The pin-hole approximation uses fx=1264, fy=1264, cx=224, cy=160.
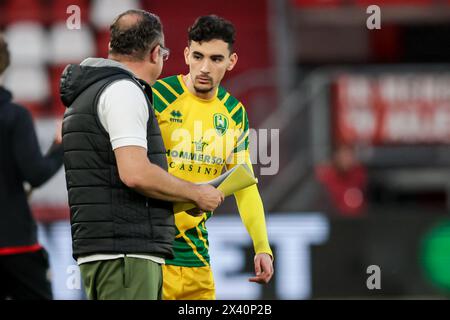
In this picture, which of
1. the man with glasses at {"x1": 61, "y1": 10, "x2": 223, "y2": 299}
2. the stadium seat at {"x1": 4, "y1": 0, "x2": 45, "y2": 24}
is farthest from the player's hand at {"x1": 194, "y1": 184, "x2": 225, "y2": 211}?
the stadium seat at {"x1": 4, "y1": 0, "x2": 45, "y2": 24}

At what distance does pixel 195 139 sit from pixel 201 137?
1.3 inches

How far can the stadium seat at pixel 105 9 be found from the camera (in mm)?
15258

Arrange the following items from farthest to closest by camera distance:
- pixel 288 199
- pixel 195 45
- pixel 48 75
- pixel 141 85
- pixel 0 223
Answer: pixel 48 75, pixel 288 199, pixel 0 223, pixel 195 45, pixel 141 85

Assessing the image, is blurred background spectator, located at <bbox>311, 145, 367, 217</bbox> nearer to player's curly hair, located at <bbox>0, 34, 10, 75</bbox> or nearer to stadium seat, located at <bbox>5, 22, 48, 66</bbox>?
stadium seat, located at <bbox>5, 22, 48, 66</bbox>

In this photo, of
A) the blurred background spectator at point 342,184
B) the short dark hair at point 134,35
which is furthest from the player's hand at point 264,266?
the blurred background spectator at point 342,184

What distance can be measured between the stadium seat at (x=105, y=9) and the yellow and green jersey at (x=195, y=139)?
928cm

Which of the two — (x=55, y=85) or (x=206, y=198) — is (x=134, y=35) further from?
(x=55, y=85)

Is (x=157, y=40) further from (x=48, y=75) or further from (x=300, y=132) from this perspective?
(x=48, y=75)

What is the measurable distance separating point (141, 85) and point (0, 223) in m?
1.98

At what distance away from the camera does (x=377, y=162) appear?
539 inches

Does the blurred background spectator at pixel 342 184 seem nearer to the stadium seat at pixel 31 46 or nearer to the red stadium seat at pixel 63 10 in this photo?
the red stadium seat at pixel 63 10

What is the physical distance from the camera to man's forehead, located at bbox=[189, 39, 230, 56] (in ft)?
19.3

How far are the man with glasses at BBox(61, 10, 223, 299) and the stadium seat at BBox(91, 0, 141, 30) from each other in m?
10.1
